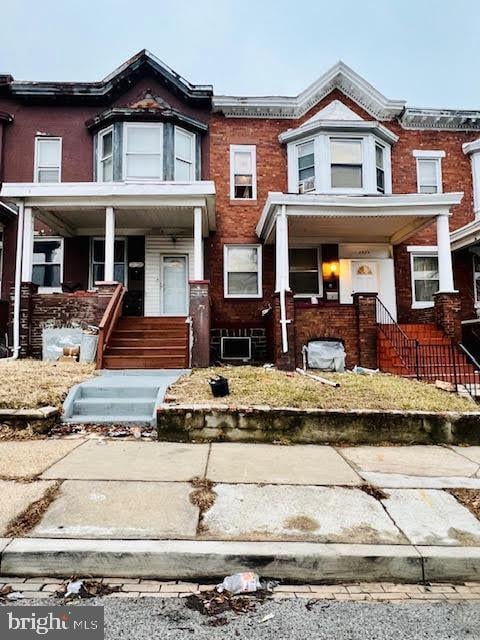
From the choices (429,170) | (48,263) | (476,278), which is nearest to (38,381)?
(48,263)

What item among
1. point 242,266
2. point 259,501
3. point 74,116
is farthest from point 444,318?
point 74,116

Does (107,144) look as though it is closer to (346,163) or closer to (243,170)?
(243,170)

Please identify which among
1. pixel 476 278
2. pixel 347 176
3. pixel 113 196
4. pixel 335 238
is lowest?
pixel 476 278

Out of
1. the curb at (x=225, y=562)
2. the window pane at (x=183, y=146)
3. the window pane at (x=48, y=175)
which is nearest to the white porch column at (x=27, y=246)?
the window pane at (x=48, y=175)

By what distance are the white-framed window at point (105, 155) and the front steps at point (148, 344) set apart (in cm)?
526

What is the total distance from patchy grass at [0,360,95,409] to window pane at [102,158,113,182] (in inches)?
254

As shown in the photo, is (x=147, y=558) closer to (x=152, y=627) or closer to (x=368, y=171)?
(x=152, y=627)

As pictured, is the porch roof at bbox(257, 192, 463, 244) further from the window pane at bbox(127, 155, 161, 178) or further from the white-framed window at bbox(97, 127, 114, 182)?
the white-framed window at bbox(97, 127, 114, 182)

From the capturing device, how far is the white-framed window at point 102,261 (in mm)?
12773

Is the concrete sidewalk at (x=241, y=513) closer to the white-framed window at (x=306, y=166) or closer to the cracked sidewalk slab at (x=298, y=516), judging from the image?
the cracked sidewalk slab at (x=298, y=516)

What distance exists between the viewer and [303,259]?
43.1ft

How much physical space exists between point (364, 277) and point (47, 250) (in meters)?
10.1

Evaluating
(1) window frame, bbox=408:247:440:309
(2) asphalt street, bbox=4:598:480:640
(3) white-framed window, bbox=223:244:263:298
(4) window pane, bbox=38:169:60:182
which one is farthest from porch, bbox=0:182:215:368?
(2) asphalt street, bbox=4:598:480:640

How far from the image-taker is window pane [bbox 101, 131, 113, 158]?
12.6m
